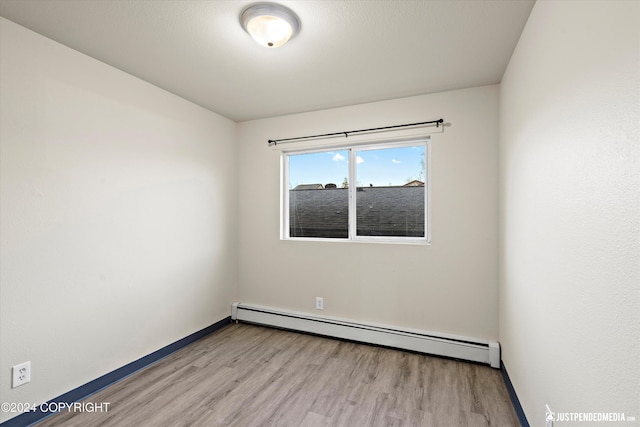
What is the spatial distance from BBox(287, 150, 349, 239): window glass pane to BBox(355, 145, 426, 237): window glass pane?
180 millimetres

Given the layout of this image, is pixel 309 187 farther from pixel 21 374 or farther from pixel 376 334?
pixel 21 374

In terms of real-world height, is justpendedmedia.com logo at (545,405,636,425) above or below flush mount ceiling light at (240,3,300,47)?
below

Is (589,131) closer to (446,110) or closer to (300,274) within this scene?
(446,110)

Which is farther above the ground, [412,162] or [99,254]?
[412,162]

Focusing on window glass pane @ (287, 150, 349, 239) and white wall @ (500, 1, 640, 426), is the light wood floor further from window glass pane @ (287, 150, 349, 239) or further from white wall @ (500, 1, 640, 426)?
window glass pane @ (287, 150, 349, 239)

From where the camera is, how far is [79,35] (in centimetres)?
189

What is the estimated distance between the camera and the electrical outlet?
5.72 ft

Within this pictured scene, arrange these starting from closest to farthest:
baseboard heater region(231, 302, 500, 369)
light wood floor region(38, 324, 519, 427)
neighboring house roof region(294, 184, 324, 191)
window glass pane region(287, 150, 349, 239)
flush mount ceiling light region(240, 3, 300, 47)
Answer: flush mount ceiling light region(240, 3, 300, 47)
light wood floor region(38, 324, 519, 427)
baseboard heater region(231, 302, 500, 369)
window glass pane region(287, 150, 349, 239)
neighboring house roof region(294, 184, 324, 191)

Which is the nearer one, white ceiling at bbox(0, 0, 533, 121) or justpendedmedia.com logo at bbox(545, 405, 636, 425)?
justpendedmedia.com logo at bbox(545, 405, 636, 425)

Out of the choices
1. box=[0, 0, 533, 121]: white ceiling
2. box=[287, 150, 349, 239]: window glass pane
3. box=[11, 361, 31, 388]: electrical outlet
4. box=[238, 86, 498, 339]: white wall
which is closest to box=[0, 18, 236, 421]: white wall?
box=[11, 361, 31, 388]: electrical outlet

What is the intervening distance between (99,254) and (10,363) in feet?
2.52

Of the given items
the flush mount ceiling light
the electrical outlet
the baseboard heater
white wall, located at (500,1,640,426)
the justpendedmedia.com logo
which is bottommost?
the baseboard heater

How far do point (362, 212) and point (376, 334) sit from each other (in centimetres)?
126

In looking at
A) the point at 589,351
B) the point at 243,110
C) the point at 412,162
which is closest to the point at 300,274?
the point at 412,162
